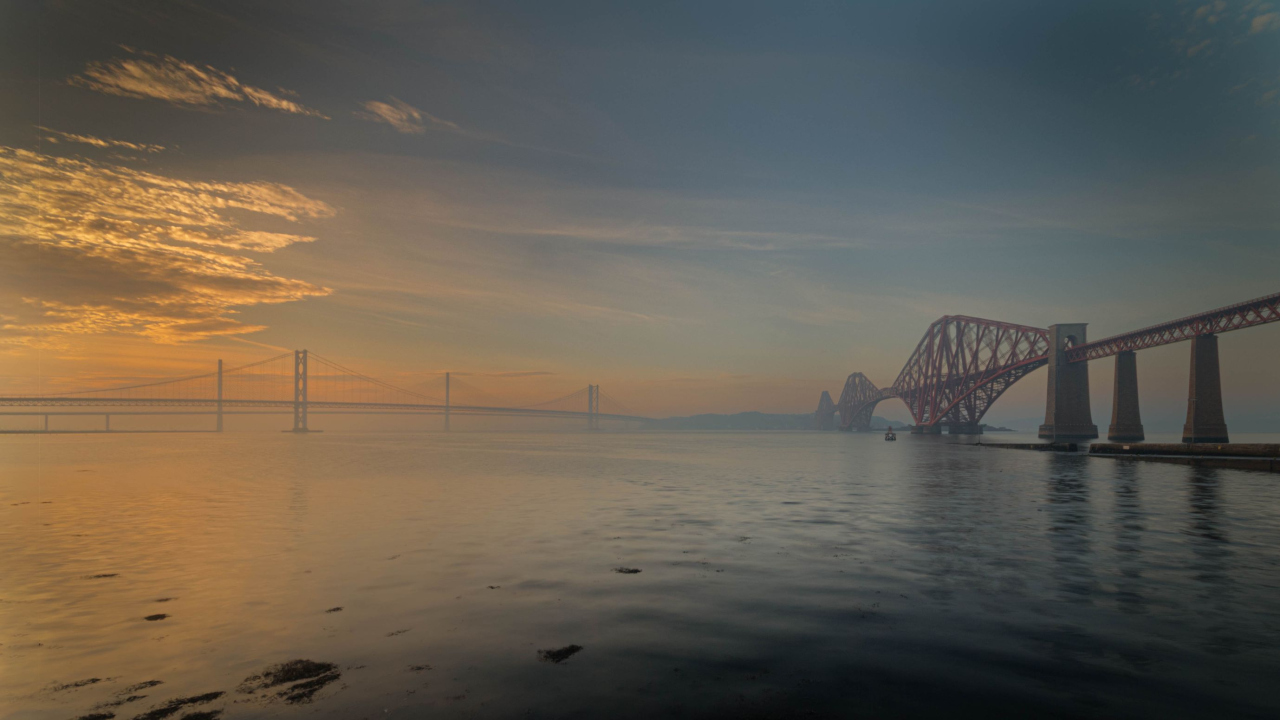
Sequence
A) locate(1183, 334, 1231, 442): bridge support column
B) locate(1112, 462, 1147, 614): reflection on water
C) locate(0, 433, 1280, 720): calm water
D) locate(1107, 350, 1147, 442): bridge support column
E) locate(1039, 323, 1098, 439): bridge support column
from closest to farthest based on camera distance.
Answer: locate(0, 433, 1280, 720): calm water → locate(1112, 462, 1147, 614): reflection on water → locate(1183, 334, 1231, 442): bridge support column → locate(1107, 350, 1147, 442): bridge support column → locate(1039, 323, 1098, 439): bridge support column

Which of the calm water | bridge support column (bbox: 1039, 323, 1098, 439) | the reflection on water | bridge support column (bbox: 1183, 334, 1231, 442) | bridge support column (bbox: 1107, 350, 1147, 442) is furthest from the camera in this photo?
bridge support column (bbox: 1039, 323, 1098, 439)

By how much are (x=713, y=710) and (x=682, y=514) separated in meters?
15.8

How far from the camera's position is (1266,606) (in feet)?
31.4

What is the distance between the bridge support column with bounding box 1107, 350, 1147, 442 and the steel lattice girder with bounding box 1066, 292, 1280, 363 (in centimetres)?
194

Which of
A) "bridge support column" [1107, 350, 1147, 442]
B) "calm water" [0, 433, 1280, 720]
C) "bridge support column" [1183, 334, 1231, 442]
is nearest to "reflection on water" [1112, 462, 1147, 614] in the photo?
"calm water" [0, 433, 1280, 720]

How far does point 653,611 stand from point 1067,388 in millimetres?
129442

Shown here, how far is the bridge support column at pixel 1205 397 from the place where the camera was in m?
73.1

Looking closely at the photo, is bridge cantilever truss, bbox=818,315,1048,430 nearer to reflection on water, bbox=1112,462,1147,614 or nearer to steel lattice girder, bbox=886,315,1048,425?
steel lattice girder, bbox=886,315,1048,425

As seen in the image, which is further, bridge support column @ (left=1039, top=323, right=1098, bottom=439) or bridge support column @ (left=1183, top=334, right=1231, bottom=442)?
bridge support column @ (left=1039, top=323, right=1098, bottom=439)

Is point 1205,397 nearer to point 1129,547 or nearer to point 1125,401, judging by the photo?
point 1125,401

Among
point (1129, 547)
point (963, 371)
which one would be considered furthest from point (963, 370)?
point (1129, 547)

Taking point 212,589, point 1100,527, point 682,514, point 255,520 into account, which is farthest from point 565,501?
point 1100,527

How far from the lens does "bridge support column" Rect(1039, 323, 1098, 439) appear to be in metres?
116

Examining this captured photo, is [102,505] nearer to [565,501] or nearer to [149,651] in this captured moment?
[565,501]
